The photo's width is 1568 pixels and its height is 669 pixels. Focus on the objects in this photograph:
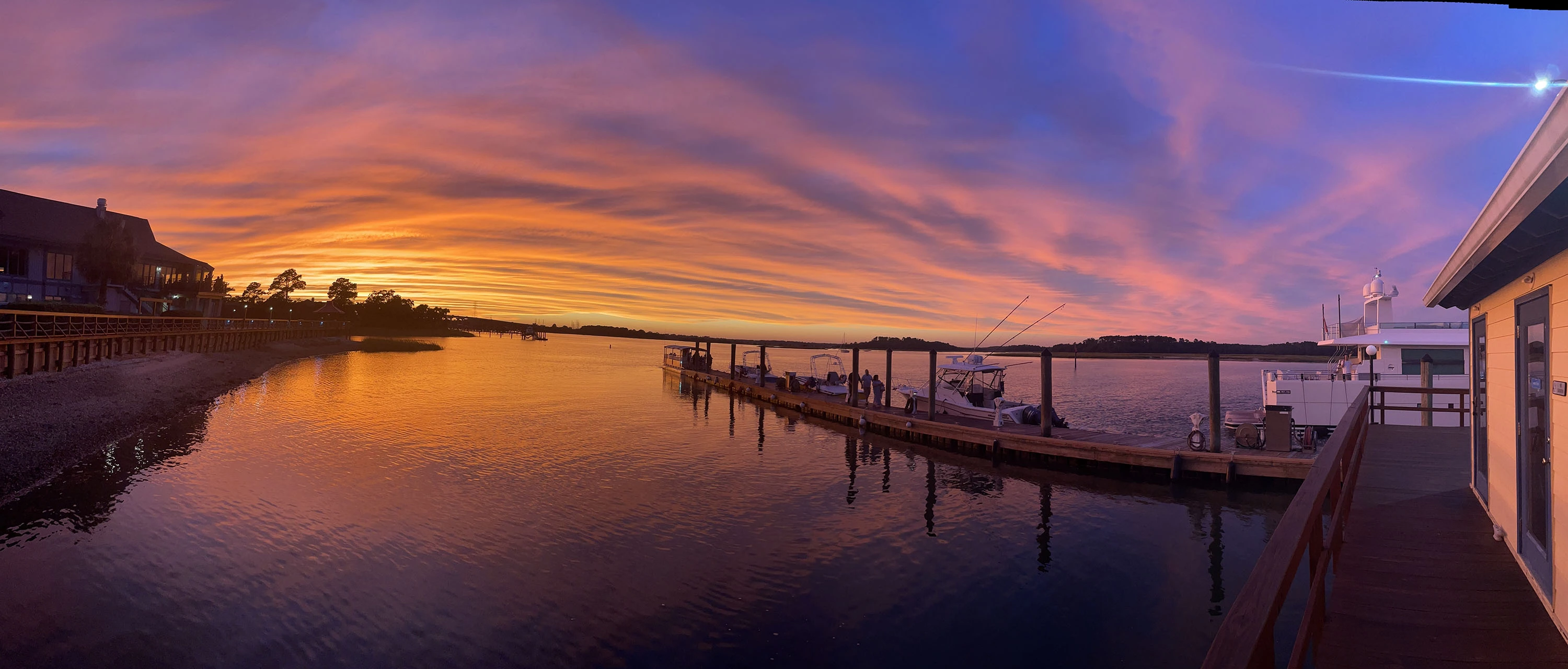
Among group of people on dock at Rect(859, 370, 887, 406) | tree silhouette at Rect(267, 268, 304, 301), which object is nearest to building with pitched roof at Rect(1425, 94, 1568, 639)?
group of people on dock at Rect(859, 370, 887, 406)

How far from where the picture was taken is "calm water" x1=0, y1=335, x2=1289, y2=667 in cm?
883

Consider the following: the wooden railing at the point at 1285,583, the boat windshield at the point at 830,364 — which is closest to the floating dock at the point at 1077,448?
the wooden railing at the point at 1285,583

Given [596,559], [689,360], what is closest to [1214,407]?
[596,559]

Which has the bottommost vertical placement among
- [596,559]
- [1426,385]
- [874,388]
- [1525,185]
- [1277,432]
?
[596,559]

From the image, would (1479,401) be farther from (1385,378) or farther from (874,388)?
(874,388)

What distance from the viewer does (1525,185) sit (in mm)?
3613

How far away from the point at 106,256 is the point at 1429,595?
221ft

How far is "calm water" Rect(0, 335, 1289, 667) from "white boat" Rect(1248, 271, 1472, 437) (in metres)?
9.26

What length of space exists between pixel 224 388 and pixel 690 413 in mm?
25704

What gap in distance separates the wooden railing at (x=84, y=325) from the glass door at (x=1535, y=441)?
36505 millimetres

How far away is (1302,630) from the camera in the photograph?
317 cm

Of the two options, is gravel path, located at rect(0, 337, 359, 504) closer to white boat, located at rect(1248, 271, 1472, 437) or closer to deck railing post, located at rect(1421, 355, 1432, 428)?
white boat, located at rect(1248, 271, 1472, 437)

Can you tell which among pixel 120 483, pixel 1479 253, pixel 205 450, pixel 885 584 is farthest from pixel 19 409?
pixel 1479 253

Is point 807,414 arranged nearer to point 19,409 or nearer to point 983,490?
point 983,490
